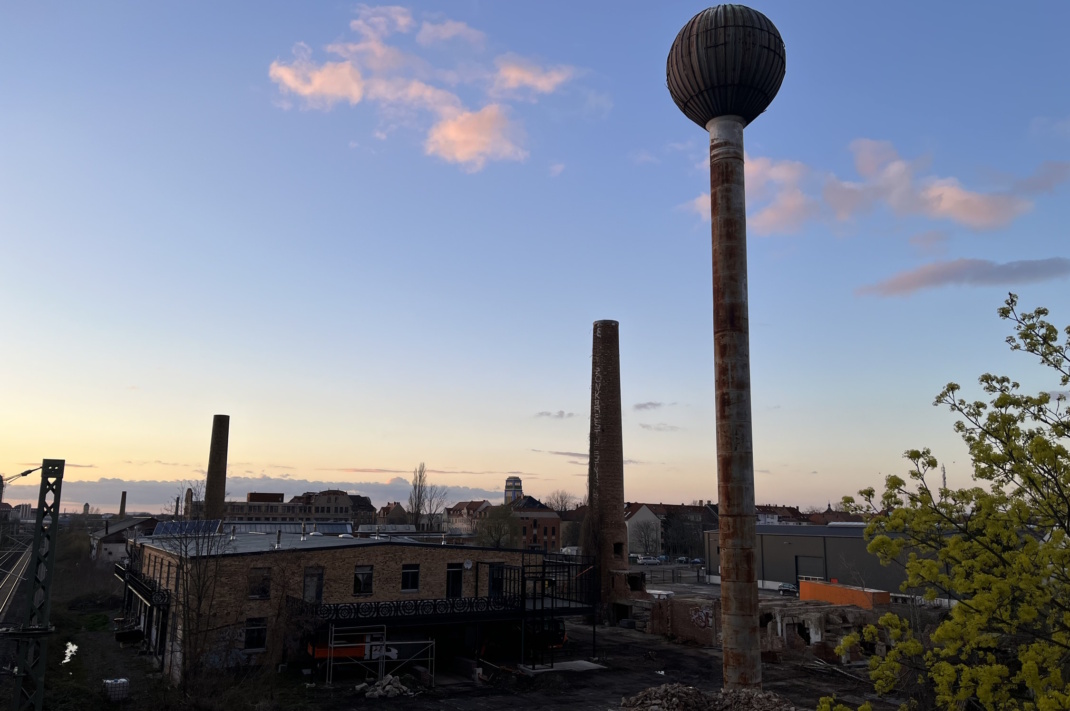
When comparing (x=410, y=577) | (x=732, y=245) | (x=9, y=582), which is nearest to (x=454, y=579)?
(x=410, y=577)

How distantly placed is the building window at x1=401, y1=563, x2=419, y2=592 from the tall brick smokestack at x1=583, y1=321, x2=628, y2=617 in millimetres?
17633

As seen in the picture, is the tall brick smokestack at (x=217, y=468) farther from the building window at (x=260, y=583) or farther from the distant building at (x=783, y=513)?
the distant building at (x=783, y=513)

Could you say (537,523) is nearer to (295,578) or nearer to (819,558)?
(819,558)

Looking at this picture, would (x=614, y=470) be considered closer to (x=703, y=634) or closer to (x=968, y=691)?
(x=703, y=634)

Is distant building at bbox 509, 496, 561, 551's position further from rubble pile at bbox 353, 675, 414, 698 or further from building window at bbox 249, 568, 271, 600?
rubble pile at bbox 353, 675, 414, 698

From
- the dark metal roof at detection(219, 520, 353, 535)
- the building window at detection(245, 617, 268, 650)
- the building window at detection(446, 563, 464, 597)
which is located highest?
the dark metal roof at detection(219, 520, 353, 535)

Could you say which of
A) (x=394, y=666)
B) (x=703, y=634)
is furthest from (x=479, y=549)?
(x=703, y=634)

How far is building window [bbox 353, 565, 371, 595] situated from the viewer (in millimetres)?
31875

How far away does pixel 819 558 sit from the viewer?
58062 mm

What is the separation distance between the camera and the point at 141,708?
78.8 feet

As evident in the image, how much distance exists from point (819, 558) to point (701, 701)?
39.1 meters

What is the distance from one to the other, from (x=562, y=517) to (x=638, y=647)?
9062cm

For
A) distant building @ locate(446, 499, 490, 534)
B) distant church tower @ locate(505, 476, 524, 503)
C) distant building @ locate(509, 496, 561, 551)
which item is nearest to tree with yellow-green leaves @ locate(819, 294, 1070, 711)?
distant building @ locate(509, 496, 561, 551)

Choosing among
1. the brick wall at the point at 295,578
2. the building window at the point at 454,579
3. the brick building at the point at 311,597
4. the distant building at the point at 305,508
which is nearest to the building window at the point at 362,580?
the brick building at the point at 311,597
